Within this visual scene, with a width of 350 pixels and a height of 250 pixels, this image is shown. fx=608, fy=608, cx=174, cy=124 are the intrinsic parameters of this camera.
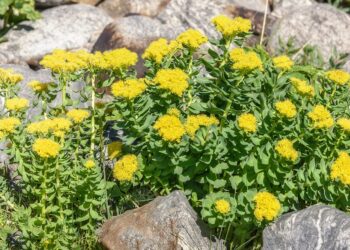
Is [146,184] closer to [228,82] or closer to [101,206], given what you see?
[101,206]

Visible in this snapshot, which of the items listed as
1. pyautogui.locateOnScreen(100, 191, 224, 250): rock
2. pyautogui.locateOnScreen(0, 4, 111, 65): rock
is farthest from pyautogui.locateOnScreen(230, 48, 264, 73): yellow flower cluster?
pyautogui.locateOnScreen(0, 4, 111, 65): rock

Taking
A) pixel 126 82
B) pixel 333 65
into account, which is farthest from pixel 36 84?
pixel 333 65

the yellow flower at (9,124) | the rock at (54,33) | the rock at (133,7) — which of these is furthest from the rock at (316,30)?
the yellow flower at (9,124)

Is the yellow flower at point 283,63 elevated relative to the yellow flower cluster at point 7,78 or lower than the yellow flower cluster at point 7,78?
elevated

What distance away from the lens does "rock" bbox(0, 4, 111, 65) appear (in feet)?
20.7

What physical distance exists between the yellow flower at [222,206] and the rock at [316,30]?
339 cm

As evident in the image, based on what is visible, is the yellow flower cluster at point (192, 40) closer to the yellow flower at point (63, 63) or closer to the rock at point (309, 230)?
the yellow flower at point (63, 63)

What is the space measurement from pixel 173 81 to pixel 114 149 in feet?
2.27

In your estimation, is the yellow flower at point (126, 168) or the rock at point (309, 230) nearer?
the rock at point (309, 230)

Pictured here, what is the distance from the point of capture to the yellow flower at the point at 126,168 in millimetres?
3354

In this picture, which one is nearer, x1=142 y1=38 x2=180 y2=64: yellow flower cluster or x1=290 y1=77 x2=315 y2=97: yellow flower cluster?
x1=290 y1=77 x2=315 y2=97: yellow flower cluster

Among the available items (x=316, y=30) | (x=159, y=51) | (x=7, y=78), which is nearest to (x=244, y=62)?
(x=159, y=51)

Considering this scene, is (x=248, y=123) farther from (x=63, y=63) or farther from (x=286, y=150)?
(x=63, y=63)

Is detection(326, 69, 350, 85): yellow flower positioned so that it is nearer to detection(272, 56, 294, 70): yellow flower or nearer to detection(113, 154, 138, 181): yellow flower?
detection(272, 56, 294, 70): yellow flower
